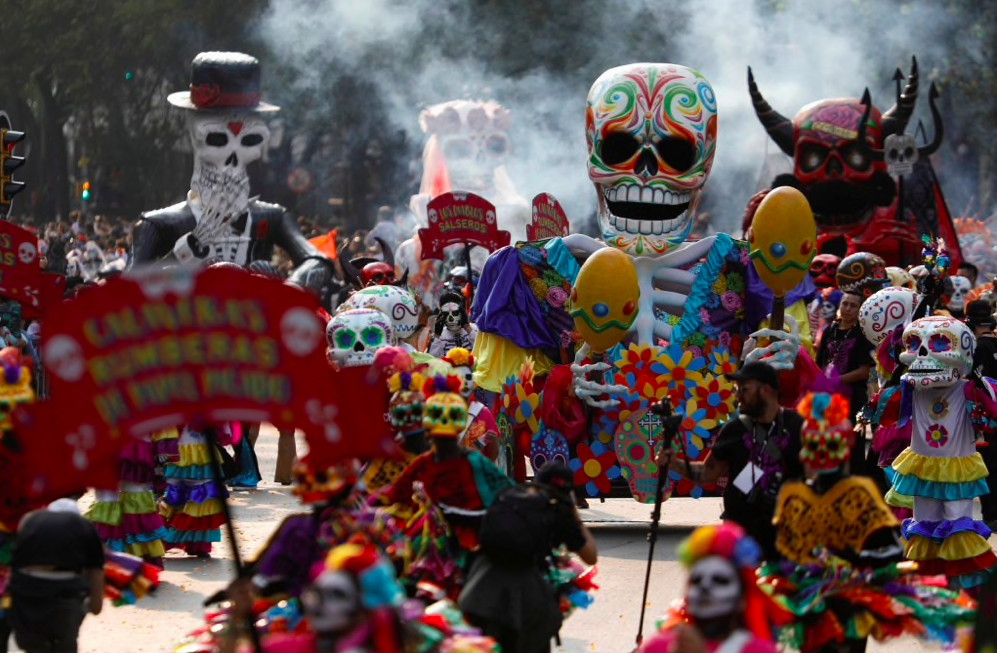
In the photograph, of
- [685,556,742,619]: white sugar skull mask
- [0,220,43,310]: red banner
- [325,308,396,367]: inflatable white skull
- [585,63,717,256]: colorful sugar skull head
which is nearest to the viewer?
[685,556,742,619]: white sugar skull mask

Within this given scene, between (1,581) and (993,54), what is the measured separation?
1158 inches

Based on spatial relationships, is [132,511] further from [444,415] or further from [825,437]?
[825,437]

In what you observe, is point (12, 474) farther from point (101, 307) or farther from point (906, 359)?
point (906, 359)

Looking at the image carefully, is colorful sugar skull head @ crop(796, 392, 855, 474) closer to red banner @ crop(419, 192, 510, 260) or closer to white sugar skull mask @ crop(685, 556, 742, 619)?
white sugar skull mask @ crop(685, 556, 742, 619)

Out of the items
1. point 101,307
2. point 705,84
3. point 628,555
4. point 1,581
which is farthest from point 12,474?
point 705,84

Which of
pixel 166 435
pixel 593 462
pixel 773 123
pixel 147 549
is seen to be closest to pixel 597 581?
pixel 593 462

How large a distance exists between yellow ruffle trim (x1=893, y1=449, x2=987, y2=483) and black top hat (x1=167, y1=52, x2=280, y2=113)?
8548mm

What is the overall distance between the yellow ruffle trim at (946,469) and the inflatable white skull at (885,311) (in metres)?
1.92

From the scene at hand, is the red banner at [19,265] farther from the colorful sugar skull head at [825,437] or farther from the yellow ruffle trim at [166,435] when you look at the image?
the colorful sugar skull head at [825,437]

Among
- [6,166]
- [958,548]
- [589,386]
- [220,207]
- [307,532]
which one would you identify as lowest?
[958,548]

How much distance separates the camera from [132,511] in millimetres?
11656

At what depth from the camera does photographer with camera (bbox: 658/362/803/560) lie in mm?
8047

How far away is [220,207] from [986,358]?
7.73 m

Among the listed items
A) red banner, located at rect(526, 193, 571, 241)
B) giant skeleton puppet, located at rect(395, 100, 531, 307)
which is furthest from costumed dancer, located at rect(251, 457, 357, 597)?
giant skeleton puppet, located at rect(395, 100, 531, 307)
